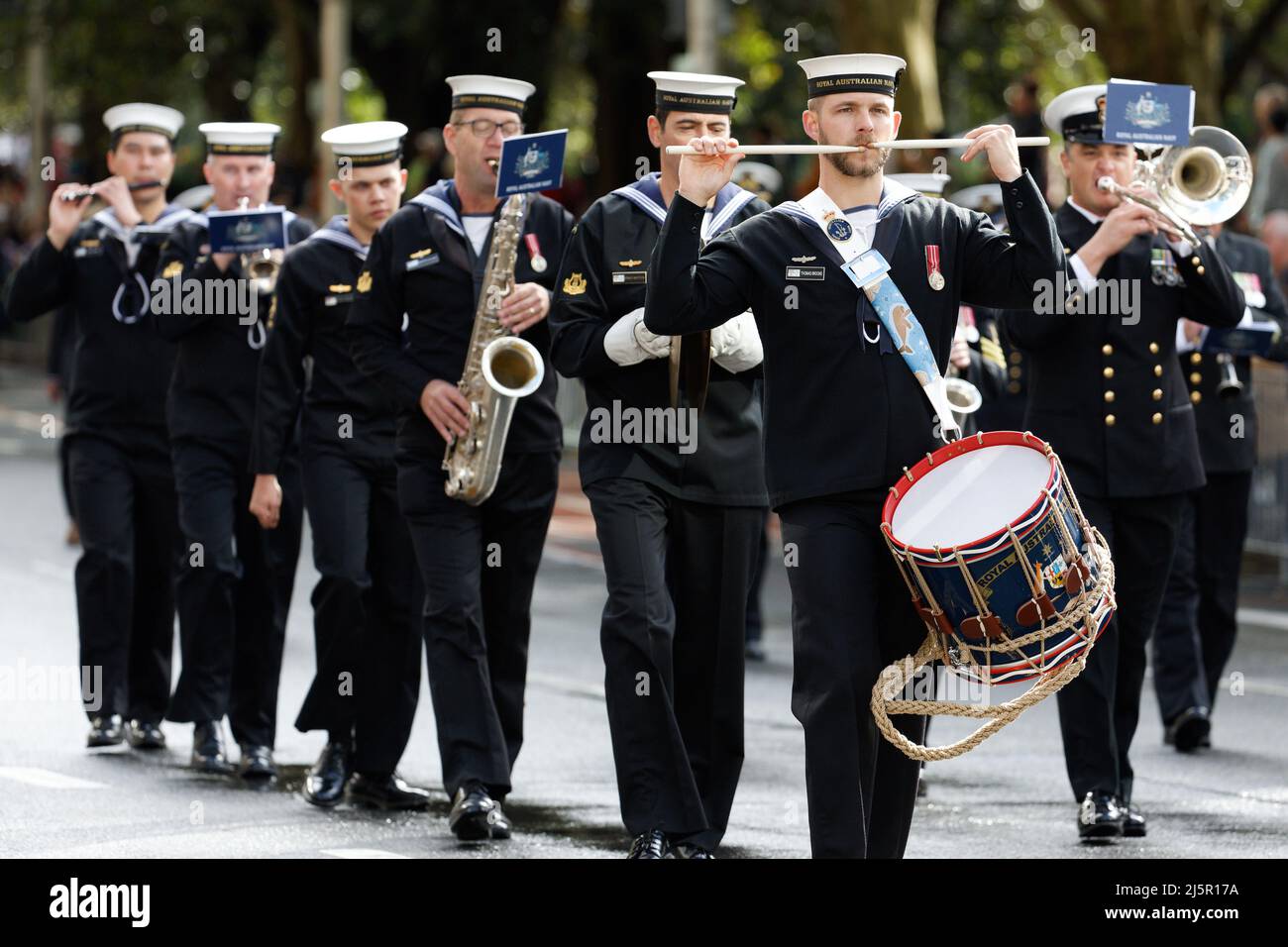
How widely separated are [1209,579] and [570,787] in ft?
10.8

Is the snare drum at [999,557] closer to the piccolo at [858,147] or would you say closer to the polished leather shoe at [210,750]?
the piccolo at [858,147]

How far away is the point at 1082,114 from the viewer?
8883mm

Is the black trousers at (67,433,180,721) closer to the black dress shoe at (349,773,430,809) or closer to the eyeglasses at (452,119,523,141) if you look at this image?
the black dress shoe at (349,773,430,809)

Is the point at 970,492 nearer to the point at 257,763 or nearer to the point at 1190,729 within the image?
the point at 257,763

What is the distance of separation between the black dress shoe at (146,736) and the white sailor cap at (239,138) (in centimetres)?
237

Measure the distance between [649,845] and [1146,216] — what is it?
265 cm

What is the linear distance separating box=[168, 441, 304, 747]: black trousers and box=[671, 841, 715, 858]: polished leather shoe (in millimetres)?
2624

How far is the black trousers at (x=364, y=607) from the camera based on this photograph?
9.19 metres

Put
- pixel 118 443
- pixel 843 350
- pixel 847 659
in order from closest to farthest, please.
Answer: pixel 847 659 → pixel 843 350 → pixel 118 443

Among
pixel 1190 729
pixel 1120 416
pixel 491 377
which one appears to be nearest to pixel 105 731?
pixel 491 377

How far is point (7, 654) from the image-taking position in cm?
1273

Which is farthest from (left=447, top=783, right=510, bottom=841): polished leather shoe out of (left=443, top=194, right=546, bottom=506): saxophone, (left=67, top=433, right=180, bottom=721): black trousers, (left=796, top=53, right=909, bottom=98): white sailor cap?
(left=796, top=53, right=909, bottom=98): white sailor cap
